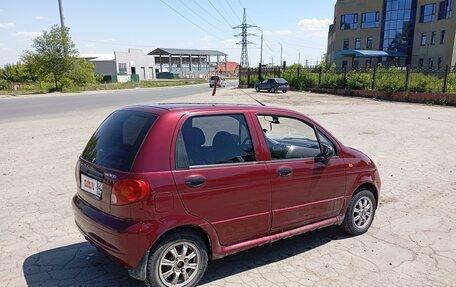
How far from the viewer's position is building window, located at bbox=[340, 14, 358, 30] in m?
58.2

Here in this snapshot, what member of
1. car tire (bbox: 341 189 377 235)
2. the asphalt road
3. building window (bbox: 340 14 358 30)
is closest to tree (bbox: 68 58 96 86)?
the asphalt road

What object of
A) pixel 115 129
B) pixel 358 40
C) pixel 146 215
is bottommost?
pixel 146 215

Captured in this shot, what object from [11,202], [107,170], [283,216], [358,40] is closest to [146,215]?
[107,170]

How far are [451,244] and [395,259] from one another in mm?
914

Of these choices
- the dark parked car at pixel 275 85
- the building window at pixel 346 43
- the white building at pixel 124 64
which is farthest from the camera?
the white building at pixel 124 64

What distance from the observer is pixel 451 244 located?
4168mm

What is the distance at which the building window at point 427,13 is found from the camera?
48.4 metres

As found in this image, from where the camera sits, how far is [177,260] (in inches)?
120

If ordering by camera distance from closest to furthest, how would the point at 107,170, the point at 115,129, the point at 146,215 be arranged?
the point at 146,215
the point at 107,170
the point at 115,129

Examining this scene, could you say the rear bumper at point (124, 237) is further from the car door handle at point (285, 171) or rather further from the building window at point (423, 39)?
the building window at point (423, 39)

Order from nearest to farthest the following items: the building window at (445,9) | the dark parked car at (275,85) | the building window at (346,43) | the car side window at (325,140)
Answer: the car side window at (325,140)
the dark parked car at (275,85)
the building window at (445,9)
the building window at (346,43)

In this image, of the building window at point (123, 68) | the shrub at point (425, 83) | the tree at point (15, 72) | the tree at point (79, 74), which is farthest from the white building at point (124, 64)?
the shrub at point (425, 83)

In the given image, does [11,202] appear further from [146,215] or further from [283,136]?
[283,136]

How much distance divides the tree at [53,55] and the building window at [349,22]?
139ft
